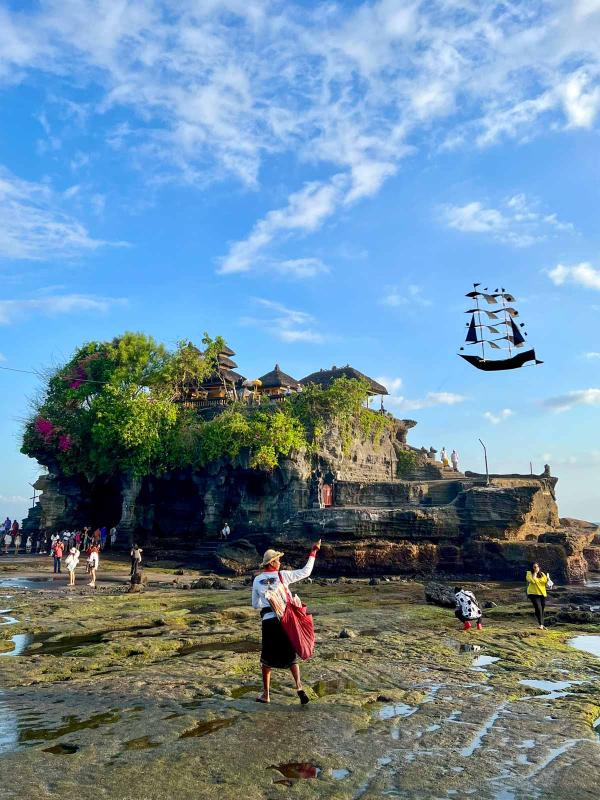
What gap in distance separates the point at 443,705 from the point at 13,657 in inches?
274

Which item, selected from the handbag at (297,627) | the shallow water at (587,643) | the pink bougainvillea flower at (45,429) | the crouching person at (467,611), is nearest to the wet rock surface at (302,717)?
the shallow water at (587,643)

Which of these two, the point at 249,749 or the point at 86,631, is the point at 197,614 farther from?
the point at 249,749

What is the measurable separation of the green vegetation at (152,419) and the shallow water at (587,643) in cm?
2255

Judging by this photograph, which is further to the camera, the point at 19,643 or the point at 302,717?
the point at 19,643

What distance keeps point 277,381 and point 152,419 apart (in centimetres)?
1296

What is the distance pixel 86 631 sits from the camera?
482 inches

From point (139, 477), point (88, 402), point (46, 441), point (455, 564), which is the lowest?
point (455, 564)

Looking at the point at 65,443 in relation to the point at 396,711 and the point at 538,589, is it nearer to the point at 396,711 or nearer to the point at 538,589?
the point at 538,589

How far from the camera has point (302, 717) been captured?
19.7 feet

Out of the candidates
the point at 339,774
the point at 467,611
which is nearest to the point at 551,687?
the point at 339,774

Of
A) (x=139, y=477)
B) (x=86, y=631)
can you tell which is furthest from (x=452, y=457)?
(x=86, y=631)

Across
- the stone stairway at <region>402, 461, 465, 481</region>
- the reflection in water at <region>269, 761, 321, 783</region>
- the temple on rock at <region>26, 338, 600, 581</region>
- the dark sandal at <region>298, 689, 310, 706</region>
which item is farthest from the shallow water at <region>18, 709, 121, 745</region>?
the stone stairway at <region>402, 461, 465, 481</region>

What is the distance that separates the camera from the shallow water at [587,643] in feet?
35.3

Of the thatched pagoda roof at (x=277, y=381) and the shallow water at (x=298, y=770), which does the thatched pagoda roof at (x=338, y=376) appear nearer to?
the thatched pagoda roof at (x=277, y=381)
